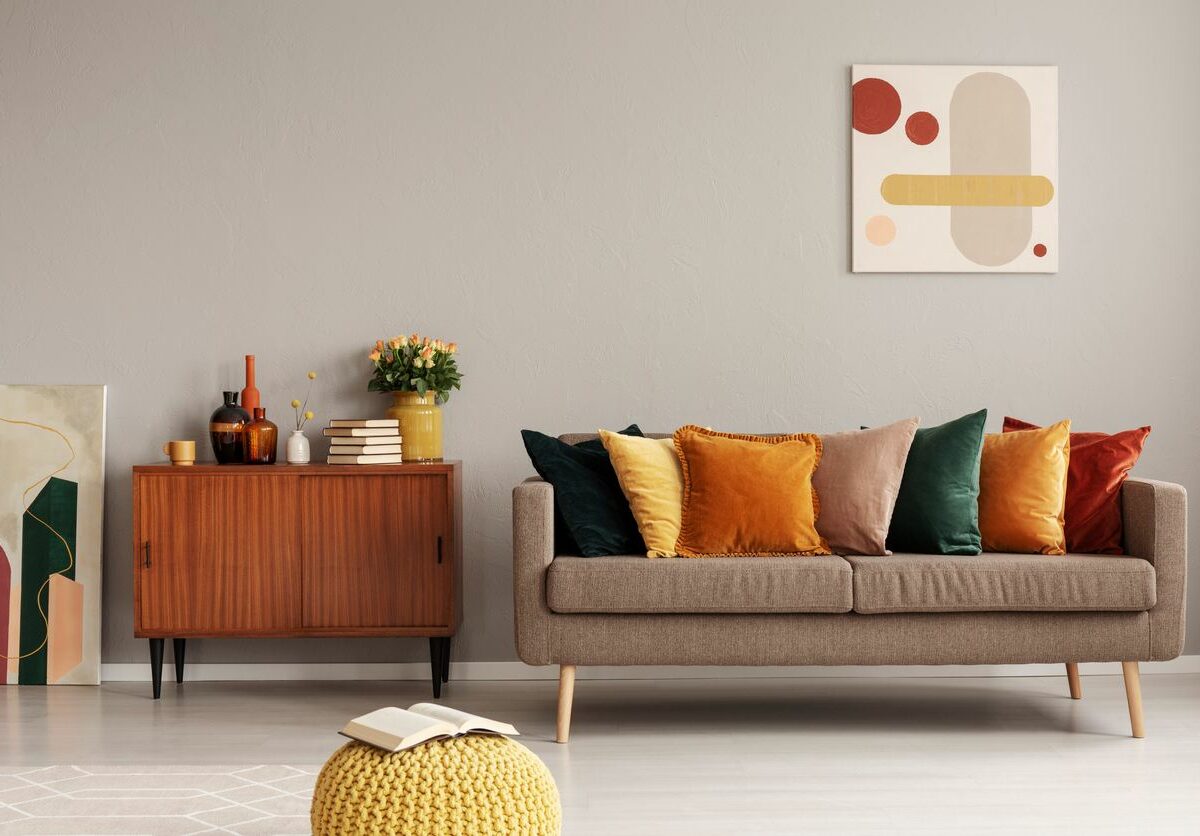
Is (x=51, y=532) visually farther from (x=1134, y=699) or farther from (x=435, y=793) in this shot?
(x=1134, y=699)

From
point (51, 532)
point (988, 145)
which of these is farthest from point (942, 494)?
point (51, 532)

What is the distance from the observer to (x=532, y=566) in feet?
10.6

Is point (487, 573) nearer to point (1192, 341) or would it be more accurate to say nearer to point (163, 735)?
point (163, 735)

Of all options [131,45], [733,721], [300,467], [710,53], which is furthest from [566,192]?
[733,721]

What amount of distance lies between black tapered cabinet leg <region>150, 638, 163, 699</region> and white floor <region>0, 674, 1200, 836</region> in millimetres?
49

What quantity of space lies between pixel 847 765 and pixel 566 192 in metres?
2.19

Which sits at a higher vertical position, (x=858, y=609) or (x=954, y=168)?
(x=954, y=168)

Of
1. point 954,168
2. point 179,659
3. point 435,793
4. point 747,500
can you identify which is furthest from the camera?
point 954,168

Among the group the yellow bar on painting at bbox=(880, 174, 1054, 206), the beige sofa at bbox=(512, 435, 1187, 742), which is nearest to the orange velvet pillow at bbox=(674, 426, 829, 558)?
the beige sofa at bbox=(512, 435, 1187, 742)

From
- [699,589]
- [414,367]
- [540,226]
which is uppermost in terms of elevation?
[540,226]

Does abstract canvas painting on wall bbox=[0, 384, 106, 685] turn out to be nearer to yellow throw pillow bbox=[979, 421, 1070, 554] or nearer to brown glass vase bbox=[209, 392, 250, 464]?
brown glass vase bbox=[209, 392, 250, 464]

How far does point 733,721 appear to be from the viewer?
11.5ft

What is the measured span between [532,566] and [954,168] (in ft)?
7.08

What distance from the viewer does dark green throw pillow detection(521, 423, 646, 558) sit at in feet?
11.1
